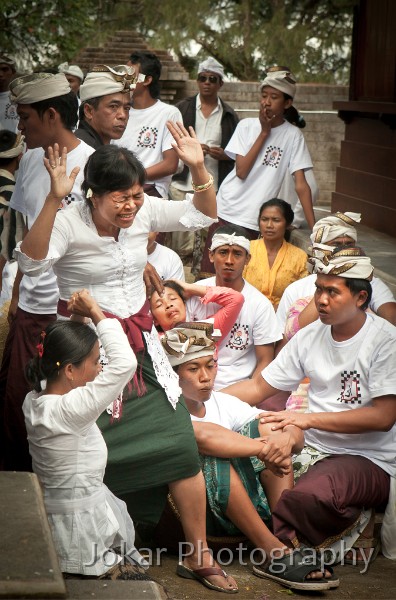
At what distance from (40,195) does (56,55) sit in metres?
11.3

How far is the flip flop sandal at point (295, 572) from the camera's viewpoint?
4242 mm

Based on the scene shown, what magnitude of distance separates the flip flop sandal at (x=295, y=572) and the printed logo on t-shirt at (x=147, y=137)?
3.71 meters

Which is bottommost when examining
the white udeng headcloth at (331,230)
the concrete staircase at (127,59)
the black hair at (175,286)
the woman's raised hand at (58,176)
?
the black hair at (175,286)

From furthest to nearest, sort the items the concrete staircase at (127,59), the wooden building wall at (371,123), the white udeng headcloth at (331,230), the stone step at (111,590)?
1. the concrete staircase at (127,59)
2. the wooden building wall at (371,123)
3. the white udeng headcloth at (331,230)
4. the stone step at (111,590)

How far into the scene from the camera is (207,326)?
15.7ft

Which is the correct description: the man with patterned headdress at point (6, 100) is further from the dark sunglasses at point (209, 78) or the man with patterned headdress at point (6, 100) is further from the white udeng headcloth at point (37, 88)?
the white udeng headcloth at point (37, 88)

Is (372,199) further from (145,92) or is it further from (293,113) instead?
(145,92)

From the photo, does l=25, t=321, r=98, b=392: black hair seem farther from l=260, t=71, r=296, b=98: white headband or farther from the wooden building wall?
the wooden building wall

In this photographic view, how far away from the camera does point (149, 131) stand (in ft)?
24.0

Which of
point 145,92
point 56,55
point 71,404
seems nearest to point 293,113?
point 145,92

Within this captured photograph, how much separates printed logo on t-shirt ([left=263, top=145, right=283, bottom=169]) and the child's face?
25cm

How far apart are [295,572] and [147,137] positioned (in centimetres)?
386

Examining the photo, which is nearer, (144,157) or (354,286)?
(354,286)

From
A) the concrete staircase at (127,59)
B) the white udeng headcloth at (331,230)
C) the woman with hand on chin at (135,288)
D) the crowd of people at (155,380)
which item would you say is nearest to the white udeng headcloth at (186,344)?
the crowd of people at (155,380)
